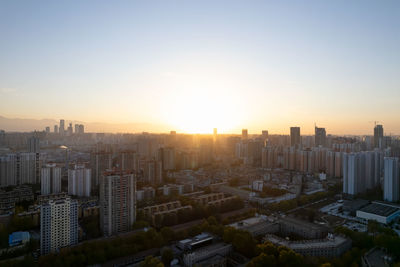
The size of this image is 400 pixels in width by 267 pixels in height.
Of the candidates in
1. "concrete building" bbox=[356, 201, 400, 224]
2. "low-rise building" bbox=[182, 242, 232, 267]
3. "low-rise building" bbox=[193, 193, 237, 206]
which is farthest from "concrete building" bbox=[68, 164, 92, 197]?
"concrete building" bbox=[356, 201, 400, 224]

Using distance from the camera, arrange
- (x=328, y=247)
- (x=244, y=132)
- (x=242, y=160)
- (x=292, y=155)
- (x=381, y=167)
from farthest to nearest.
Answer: (x=244, y=132)
(x=242, y=160)
(x=292, y=155)
(x=381, y=167)
(x=328, y=247)

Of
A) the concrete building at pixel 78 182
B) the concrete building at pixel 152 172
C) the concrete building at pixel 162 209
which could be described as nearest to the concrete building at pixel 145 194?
the concrete building at pixel 162 209

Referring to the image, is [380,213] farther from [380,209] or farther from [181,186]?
[181,186]

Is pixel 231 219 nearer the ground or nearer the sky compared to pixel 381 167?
nearer the ground

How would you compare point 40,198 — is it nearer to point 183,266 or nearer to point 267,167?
point 183,266

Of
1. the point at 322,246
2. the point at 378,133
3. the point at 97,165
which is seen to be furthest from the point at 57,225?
the point at 378,133

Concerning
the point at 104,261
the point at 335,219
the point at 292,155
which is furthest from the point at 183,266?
the point at 292,155
